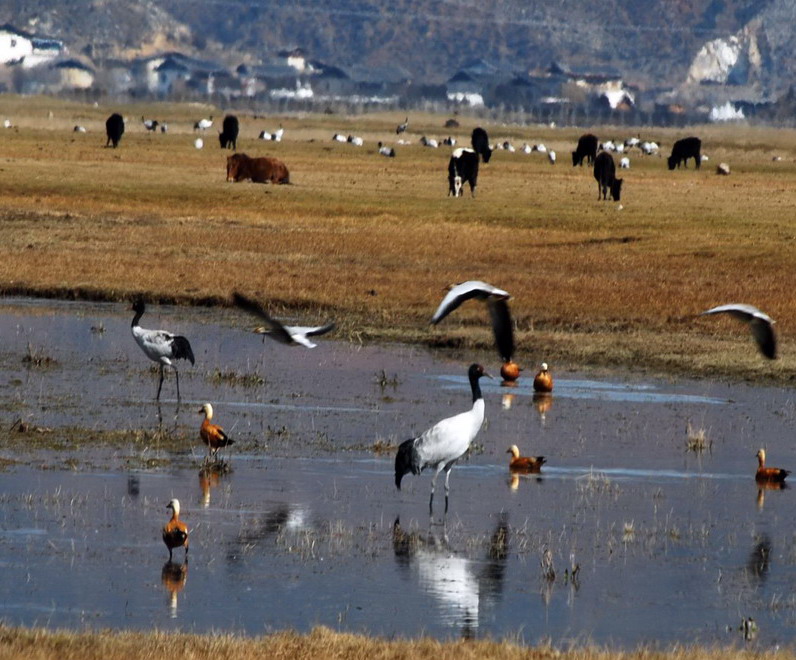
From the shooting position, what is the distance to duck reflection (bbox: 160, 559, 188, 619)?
1090 centimetres

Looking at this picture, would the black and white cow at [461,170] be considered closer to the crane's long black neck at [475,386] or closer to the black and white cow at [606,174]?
the black and white cow at [606,174]

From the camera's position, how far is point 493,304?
14055mm

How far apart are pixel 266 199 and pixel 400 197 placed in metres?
3.58

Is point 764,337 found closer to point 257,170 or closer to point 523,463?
point 523,463

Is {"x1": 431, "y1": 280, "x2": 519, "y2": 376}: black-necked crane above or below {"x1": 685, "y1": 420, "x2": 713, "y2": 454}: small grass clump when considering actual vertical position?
above

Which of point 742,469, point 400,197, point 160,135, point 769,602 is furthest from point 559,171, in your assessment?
point 769,602

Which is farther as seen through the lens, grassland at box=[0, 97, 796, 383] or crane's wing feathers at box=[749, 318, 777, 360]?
grassland at box=[0, 97, 796, 383]

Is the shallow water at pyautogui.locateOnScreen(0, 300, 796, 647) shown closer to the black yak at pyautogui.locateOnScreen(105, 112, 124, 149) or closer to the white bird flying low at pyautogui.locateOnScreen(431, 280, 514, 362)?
the white bird flying low at pyautogui.locateOnScreen(431, 280, 514, 362)

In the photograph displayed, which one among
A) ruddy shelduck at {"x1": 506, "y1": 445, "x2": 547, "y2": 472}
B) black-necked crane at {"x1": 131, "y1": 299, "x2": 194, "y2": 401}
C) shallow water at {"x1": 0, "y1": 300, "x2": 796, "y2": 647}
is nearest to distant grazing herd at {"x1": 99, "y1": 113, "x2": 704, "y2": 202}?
shallow water at {"x1": 0, "y1": 300, "x2": 796, "y2": 647}

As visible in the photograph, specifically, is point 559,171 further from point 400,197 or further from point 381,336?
point 381,336

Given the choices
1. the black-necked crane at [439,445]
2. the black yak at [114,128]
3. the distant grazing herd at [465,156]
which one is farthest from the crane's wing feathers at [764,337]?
the black yak at [114,128]

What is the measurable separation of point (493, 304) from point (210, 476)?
2765 mm

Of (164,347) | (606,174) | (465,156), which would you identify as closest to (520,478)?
(164,347)

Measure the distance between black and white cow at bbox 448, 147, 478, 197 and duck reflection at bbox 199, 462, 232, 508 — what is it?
30.3 m
